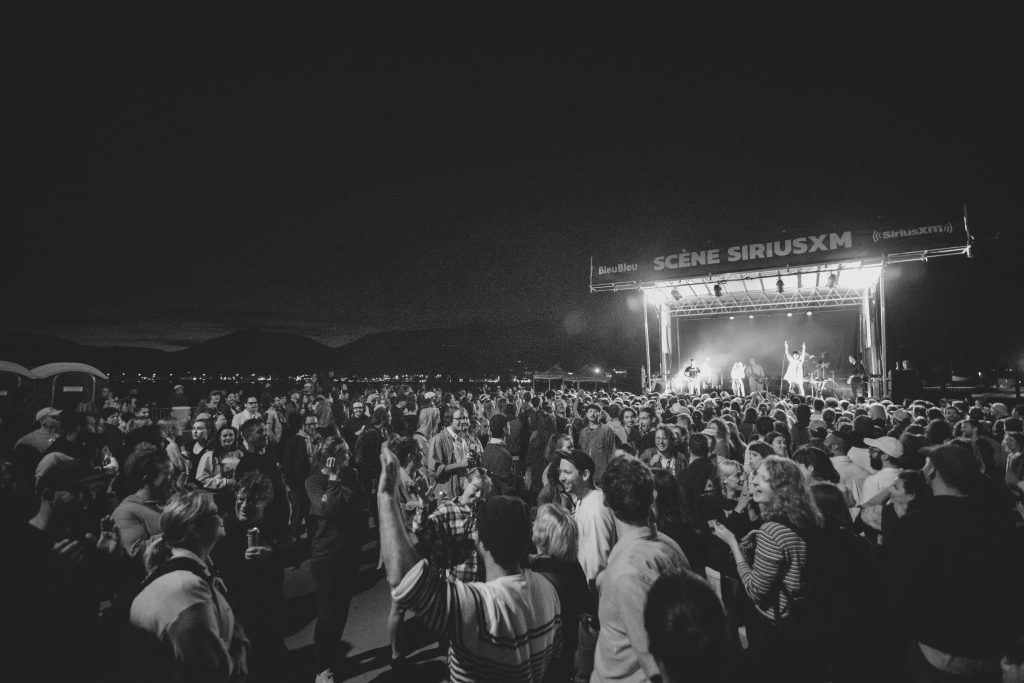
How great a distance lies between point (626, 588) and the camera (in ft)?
6.23

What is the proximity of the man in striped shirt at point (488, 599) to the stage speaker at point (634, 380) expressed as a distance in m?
19.3

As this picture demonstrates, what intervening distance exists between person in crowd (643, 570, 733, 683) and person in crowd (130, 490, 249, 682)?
1.90 metres

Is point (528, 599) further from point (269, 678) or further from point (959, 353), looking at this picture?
point (959, 353)

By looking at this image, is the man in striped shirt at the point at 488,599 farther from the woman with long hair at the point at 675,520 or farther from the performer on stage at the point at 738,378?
the performer on stage at the point at 738,378

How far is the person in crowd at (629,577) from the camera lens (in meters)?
1.87

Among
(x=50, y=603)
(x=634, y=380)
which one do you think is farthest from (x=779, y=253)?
(x=50, y=603)

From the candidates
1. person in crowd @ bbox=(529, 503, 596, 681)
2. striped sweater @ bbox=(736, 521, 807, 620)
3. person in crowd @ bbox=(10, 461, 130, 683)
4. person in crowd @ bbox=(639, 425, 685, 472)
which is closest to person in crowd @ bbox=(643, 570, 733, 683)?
person in crowd @ bbox=(529, 503, 596, 681)

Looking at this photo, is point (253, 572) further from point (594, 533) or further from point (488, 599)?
point (488, 599)

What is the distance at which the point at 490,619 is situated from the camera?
1.64 m

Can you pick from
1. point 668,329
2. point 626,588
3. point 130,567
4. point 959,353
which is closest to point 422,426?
point 130,567

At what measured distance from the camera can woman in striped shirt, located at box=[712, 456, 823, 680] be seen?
2.48 metres

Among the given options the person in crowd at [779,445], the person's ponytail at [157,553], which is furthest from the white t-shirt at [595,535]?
the person in crowd at [779,445]

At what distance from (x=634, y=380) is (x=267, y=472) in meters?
17.8

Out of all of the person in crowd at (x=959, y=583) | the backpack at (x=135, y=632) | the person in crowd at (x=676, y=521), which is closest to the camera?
the backpack at (x=135, y=632)
